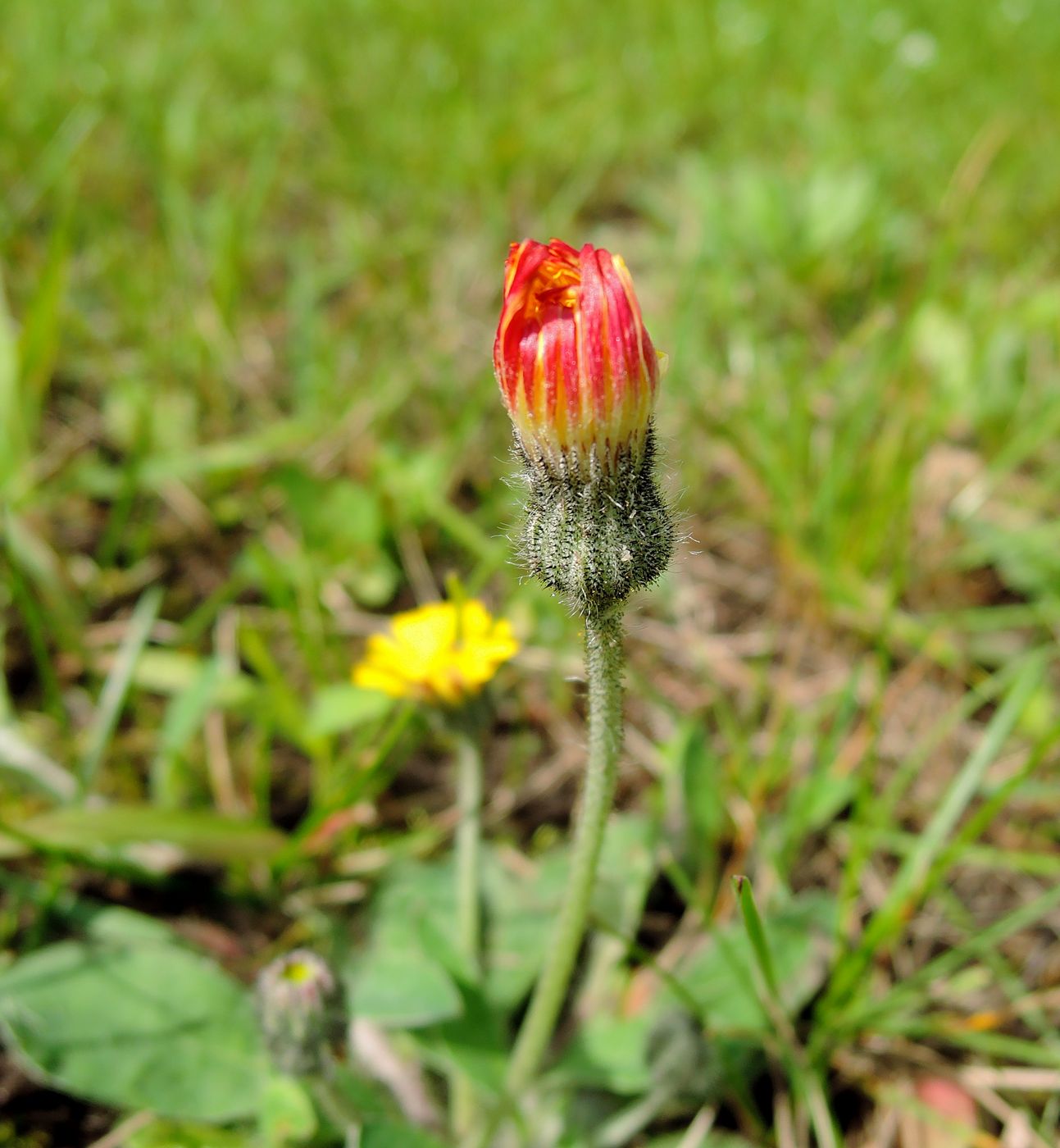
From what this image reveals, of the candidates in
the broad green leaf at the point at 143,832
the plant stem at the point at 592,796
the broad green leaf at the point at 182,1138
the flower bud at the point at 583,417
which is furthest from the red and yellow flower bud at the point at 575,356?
the broad green leaf at the point at 182,1138

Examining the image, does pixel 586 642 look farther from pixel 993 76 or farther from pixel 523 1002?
pixel 993 76

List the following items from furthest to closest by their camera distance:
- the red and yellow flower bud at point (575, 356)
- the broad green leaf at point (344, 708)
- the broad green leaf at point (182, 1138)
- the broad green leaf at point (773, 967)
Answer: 1. the broad green leaf at point (344, 708)
2. the broad green leaf at point (773, 967)
3. the broad green leaf at point (182, 1138)
4. the red and yellow flower bud at point (575, 356)

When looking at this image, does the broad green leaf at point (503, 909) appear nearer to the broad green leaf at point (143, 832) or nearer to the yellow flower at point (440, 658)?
the broad green leaf at point (143, 832)

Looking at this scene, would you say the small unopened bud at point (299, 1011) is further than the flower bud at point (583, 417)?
Yes

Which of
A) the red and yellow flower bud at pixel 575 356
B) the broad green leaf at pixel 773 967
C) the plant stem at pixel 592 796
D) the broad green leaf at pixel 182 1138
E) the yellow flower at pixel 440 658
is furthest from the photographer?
the yellow flower at pixel 440 658

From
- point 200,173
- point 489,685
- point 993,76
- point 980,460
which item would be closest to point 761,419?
point 980,460

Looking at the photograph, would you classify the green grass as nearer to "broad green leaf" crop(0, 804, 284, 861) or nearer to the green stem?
"broad green leaf" crop(0, 804, 284, 861)

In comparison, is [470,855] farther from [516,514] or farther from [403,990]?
[516,514]
